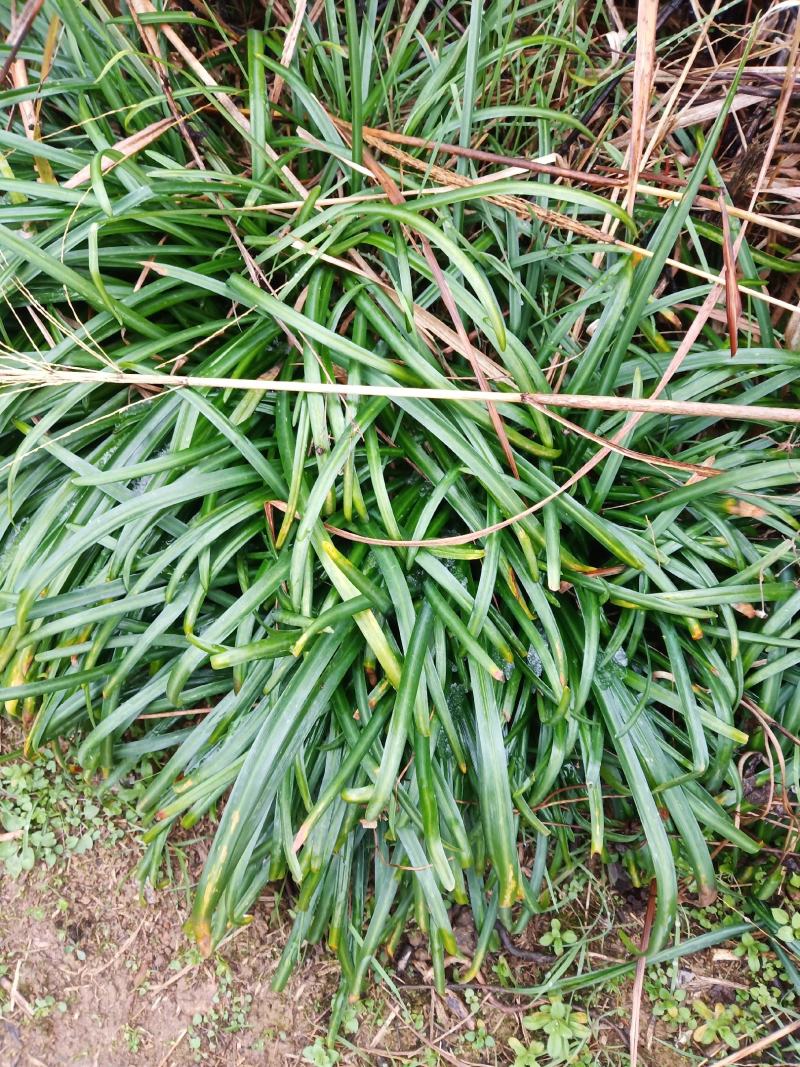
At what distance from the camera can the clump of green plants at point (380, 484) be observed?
1386mm

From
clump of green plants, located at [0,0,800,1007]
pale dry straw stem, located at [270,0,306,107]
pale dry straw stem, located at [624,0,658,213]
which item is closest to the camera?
pale dry straw stem, located at [624,0,658,213]

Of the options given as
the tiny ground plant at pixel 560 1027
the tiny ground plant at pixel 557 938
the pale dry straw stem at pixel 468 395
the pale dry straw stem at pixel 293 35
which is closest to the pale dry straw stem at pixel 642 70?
the pale dry straw stem at pixel 468 395

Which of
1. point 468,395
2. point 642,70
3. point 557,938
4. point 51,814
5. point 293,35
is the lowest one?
point 557,938

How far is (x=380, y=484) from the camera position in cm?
143

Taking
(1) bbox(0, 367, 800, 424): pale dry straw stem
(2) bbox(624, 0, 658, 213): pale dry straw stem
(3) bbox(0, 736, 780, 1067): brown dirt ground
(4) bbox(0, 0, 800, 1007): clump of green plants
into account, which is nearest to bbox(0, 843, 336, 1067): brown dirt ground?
(3) bbox(0, 736, 780, 1067): brown dirt ground

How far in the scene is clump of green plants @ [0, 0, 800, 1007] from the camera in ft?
4.55

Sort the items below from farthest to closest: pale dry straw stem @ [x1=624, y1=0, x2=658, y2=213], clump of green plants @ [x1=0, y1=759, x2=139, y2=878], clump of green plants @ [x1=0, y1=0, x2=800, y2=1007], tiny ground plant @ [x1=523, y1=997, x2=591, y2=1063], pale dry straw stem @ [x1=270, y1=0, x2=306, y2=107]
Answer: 1. clump of green plants @ [x1=0, y1=759, x2=139, y2=878]
2. tiny ground plant @ [x1=523, y1=997, x2=591, y2=1063]
3. pale dry straw stem @ [x1=270, y1=0, x2=306, y2=107]
4. clump of green plants @ [x1=0, y1=0, x2=800, y2=1007]
5. pale dry straw stem @ [x1=624, y1=0, x2=658, y2=213]

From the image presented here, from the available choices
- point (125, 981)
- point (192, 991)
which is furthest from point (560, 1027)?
point (125, 981)

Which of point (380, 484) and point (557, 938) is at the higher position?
point (380, 484)

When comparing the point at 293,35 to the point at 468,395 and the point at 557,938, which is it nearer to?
the point at 468,395

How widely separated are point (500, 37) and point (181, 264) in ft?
2.96

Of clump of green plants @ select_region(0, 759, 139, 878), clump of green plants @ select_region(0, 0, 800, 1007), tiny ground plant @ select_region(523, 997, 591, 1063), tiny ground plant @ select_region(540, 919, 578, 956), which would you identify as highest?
clump of green plants @ select_region(0, 0, 800, 1007)

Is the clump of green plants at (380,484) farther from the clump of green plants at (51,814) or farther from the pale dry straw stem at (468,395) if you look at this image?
the clump of green plants at (51,814)

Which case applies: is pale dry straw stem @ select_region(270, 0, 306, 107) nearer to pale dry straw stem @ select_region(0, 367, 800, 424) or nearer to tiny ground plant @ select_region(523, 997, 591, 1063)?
pale dry straw stem @ select_region(0, 367, 800, 424)
